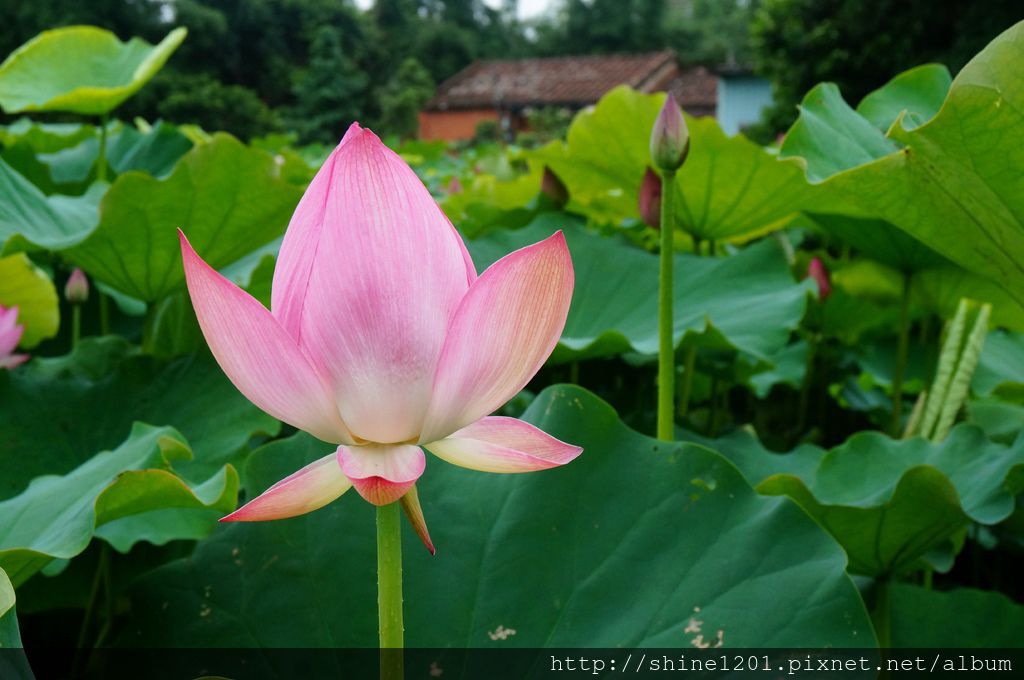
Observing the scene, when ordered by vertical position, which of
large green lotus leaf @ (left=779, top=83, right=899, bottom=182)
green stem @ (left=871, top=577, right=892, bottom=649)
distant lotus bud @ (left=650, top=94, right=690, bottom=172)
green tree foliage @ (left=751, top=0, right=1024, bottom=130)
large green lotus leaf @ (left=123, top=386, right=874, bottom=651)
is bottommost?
green tree foliage @ (left=751, top=0, right=1024, bottom=130)

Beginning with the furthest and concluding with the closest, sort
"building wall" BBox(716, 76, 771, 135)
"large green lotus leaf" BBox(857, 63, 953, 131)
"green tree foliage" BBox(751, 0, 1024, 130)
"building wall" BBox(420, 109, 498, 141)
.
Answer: "building wall" BBox(420, 109, 498, 141), "building wall" BBox(716, 76, 771, 135), "green tree foliage" BBox(751, 0, 1024, 130), "large green lotus leaf" BBox(857, 63, 953, 131)

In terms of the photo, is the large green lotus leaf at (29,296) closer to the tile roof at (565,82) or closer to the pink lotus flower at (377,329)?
the pink lotus flower at (377,329)

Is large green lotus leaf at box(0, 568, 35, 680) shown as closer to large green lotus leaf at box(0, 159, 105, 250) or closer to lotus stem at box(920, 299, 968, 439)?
large green lotus leaf at box(0, 159, 105, 250)

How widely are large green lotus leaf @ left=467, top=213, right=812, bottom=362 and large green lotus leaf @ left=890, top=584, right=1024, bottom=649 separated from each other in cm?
33

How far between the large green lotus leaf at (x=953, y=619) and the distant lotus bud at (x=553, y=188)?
29.8 inches

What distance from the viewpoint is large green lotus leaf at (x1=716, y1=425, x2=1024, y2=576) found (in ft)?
2.21

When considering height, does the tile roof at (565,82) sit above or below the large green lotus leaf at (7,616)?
below

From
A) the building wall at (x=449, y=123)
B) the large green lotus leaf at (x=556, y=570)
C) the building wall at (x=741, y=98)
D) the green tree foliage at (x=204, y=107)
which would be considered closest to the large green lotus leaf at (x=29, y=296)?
the large green lotus leaf at (x=556, y=570)

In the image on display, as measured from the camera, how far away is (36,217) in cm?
93

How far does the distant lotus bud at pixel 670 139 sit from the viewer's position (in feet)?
2.14

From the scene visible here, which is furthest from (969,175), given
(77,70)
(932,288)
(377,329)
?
(77,70)

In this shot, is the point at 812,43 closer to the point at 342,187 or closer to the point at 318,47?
the point at 342,187

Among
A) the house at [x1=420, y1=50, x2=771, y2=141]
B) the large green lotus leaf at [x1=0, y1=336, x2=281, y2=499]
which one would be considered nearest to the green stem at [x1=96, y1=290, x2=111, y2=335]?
the large green lotus leaf at [x1=0, y1=336, x2=281, y2=499]

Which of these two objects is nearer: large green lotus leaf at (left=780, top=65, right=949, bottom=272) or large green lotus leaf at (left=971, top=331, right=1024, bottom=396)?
Result: large green lotus leaf at (left=780, top=65, right=949, bottom=272)
